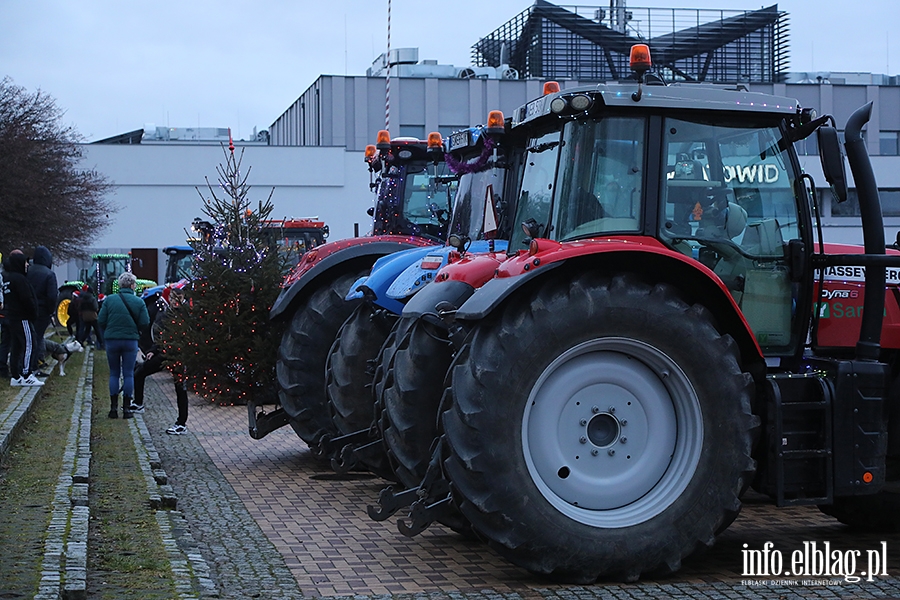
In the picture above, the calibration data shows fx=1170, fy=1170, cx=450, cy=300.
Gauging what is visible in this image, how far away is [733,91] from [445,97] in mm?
38379

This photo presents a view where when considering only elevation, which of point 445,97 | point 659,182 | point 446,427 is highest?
point 445,97

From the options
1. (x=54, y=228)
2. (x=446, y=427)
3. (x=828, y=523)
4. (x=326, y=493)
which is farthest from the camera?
(x=54, y=228)

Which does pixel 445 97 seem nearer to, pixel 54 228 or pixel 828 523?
pixel 54 228

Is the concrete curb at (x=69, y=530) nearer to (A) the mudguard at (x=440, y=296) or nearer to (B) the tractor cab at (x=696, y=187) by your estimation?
(A) the mudguard at (x=440, y=296)

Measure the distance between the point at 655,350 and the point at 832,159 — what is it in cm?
139

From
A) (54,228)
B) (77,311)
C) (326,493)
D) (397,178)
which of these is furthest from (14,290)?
(54,228)

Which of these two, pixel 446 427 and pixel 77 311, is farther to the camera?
pixel 77 311

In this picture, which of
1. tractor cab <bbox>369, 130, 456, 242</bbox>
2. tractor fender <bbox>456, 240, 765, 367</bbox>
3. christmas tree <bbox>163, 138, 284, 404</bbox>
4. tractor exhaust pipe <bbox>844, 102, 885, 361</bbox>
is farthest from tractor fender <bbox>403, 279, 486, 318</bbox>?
tractor cab <bbox>369, 130, 456, 242</bbox>

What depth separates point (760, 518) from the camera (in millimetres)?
8156

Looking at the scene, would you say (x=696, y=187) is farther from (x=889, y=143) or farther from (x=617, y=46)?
(x=889, y=143)

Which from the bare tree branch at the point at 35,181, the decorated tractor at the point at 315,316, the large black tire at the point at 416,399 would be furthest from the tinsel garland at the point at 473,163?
the bare tree branch at the point at 35,181

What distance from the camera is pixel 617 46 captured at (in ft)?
97.5

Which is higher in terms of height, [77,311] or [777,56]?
[777,56]

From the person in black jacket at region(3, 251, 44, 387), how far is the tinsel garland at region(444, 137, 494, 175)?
27.9 feet
